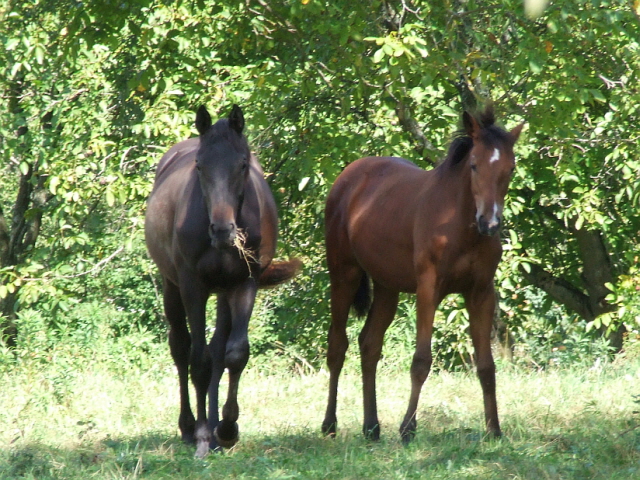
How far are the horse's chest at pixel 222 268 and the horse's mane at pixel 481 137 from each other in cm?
165

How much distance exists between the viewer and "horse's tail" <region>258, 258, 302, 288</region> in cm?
664

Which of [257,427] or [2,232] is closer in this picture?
[257,427]

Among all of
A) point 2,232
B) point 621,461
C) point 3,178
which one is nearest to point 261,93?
point 621,461

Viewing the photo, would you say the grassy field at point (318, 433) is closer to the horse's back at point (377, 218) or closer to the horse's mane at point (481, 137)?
A: the horse's back at point (377, 218)

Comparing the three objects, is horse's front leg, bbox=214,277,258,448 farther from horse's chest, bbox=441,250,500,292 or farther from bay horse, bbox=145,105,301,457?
horse's chest, bbox=441,250,500,292

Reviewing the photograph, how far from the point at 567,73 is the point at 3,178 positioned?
47.1 feet

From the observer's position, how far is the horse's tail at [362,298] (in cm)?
701

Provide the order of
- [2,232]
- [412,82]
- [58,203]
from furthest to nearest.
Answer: [2,232], [58,203], [412,82]

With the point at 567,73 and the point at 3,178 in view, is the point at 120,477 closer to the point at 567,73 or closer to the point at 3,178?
the point at 567,73

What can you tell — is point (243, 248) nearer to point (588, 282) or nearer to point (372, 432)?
point (372, 432)

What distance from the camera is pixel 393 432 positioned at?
20.2ft

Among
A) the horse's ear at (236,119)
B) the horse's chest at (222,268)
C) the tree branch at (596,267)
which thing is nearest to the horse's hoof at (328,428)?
the horse's chest at (222,268)

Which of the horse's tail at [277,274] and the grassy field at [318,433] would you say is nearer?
the grassy field at [318,433]

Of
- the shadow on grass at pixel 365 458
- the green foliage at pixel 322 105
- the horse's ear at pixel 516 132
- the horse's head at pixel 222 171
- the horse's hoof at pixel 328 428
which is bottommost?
the shadow on grass at pixel 365 458
